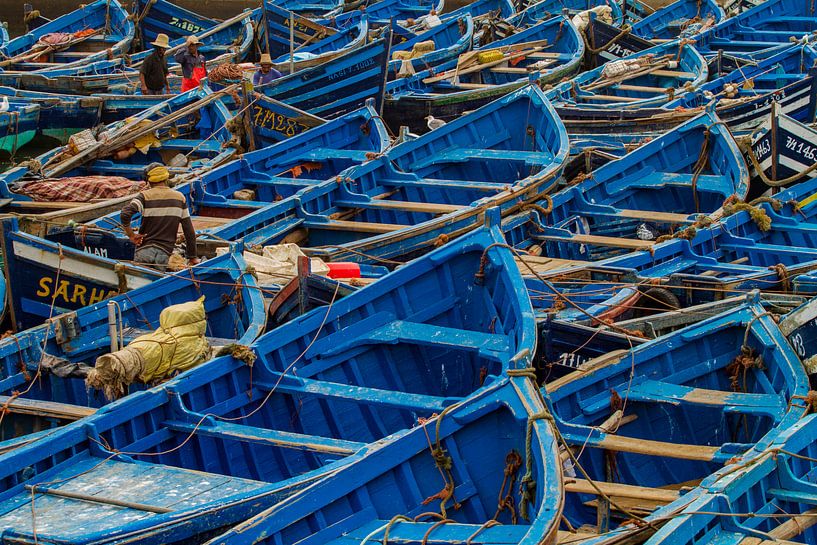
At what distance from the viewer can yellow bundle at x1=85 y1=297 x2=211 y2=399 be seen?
389 inches

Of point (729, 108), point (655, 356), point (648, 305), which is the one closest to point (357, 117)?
point (729, 108)

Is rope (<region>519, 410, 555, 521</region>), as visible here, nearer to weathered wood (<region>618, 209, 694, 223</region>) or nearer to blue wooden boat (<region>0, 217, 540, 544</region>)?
blue wooden boat (<region>0, 217, 540, 544</region>)

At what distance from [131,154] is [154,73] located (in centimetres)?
A: 374

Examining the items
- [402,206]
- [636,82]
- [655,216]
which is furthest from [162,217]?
[636,82]

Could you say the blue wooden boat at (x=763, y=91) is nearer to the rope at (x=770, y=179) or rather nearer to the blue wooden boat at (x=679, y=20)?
the rope at (x=770, y=179)

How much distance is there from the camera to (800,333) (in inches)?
421

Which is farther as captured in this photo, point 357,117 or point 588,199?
point 357,117

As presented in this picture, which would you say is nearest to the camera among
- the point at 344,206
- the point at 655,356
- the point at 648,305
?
the point at 655,356

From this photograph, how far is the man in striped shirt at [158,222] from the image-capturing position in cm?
1239

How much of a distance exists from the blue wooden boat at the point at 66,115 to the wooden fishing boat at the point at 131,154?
1651 mm

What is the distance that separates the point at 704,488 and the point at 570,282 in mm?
4511

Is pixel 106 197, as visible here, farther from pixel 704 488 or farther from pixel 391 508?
pixel 704 488

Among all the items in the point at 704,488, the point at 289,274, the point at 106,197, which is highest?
the point at 106,197

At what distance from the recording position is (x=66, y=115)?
20.9 metres
